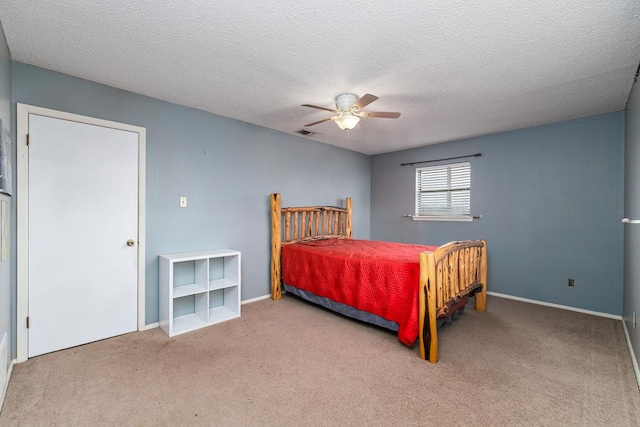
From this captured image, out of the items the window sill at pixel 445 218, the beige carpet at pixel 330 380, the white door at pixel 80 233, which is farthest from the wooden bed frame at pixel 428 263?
the white door at pixel 80 233

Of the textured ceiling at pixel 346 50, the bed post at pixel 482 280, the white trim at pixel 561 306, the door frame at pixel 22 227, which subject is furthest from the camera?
the bed post at pixel 482 280

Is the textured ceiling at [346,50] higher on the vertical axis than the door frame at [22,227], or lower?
higher

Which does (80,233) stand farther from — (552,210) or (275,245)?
(552,210)

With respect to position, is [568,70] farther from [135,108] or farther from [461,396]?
[135,108]

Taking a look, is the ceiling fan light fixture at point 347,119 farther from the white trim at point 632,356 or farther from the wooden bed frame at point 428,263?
the white trim at point 632,356

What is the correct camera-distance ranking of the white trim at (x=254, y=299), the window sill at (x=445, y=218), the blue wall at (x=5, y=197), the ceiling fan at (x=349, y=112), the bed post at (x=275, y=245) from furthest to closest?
the window sill at (x=445, y=218)
the bed post at (x=275, y=245)
the white trim at (x=254, y=299)
the ceiling fan at (x=349, y=112)
the blue wall at (x=5, y=197)

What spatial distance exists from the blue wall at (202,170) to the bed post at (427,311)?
89.0 inches

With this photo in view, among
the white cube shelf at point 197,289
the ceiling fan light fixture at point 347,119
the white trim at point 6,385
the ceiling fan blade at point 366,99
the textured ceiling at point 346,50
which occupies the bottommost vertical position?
the white trim at point 6,385

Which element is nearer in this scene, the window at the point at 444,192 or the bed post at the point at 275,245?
the bed post at the point at 275,245

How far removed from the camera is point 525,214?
12.7 ft

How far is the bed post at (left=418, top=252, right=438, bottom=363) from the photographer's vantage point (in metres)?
2.27

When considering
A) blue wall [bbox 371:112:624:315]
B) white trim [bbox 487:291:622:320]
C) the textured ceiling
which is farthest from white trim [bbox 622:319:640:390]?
the textured ceiling

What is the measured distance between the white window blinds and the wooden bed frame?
120cm

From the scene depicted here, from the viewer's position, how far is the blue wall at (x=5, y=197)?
6.18 ft
